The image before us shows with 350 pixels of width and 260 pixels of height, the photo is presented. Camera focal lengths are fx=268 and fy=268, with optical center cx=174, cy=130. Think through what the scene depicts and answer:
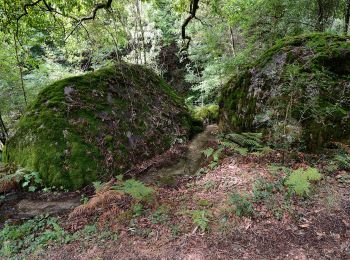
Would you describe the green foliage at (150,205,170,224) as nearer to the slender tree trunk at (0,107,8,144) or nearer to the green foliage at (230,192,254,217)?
the green foliage at (230,192,254,217)

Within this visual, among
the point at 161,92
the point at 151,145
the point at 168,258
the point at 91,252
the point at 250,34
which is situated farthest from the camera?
the point at 250,34

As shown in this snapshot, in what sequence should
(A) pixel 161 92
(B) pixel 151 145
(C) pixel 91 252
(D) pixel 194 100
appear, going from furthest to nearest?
(D) pixel 194 100, (A) pixel 161 92, (B) pixel 151 145, (C) pixel 91 252

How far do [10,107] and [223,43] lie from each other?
10267 mm

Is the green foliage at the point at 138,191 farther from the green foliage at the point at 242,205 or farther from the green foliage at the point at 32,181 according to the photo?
the green foliage at the point at 32,181

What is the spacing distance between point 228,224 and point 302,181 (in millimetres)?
1388

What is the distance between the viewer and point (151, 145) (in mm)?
7609

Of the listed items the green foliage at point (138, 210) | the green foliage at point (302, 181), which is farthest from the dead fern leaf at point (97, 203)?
the green foliage at point (302, 181)

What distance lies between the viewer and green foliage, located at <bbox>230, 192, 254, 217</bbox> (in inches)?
154

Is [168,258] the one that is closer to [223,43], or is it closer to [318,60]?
[318,60]

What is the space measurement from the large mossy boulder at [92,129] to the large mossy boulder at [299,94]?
250cm

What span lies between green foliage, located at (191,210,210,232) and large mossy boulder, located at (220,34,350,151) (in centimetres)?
254

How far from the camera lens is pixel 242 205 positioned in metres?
3.99

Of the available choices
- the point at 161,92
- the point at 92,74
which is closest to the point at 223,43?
the point at 161,92

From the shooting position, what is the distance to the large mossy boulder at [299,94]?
5.60 m
